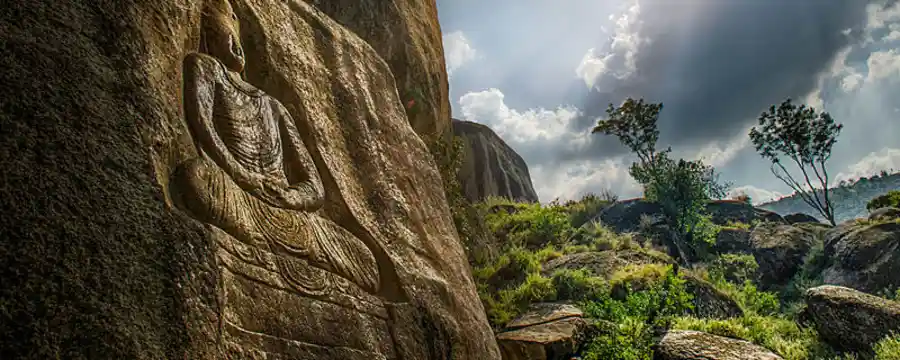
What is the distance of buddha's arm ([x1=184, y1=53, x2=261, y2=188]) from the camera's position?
3.46 meters

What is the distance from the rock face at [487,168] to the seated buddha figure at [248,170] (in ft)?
60.5

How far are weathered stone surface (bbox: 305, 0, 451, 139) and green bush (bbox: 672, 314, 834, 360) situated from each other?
6.19 metres

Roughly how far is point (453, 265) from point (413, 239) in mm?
770

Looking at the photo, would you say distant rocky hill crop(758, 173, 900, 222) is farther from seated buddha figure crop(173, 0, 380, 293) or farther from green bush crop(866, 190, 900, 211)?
seated buddha figure crop(173, 0, 380, 293)

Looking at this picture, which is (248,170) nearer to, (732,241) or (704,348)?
(704,348)

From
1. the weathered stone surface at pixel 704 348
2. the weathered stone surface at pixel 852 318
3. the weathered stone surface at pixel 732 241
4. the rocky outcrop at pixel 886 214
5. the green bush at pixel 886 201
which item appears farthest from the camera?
the green bush at pixel 886 201

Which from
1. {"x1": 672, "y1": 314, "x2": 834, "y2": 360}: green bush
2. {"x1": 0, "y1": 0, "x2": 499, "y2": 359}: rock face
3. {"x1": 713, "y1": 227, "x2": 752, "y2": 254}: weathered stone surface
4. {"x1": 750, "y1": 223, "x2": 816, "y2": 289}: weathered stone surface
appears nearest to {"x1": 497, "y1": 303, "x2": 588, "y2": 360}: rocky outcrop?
{"x1": 672, "y1": 314, "x2": 834, "y2": 360}: green bush

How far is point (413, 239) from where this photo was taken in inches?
210

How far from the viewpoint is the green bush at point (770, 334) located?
8.45m

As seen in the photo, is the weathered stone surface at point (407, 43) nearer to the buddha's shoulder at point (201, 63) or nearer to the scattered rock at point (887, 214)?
the buddha's shoulder at point (201, 63)

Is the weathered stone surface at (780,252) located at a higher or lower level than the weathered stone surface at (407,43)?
lower

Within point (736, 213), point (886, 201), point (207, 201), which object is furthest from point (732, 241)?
point (207, 201)

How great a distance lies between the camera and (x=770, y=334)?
8.89 meters

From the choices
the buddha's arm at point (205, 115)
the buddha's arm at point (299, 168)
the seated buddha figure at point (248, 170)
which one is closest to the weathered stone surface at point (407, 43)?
the buddha's arm at point (299, 168)
